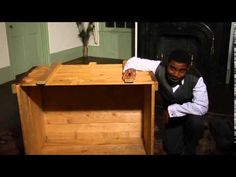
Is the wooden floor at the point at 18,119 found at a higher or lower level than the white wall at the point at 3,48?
lower

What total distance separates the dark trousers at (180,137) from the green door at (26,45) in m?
2.53

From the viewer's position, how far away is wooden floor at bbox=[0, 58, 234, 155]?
6.39ft

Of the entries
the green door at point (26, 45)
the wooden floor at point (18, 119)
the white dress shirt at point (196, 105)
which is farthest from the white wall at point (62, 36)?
the white dress shirt at point (196, 105)

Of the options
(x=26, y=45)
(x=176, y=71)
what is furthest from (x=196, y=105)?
(x=26, y=45)

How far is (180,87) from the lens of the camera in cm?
169

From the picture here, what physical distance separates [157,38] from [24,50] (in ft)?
5.97

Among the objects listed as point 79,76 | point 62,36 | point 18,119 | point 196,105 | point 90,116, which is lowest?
point 18,119

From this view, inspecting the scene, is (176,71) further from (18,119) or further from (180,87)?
(18,119)

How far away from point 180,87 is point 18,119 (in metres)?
1.50

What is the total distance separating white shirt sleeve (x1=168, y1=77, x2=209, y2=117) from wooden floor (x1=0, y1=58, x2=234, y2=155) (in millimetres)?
352

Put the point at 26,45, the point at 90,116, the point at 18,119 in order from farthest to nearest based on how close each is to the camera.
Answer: the point at 26,45 < the point at 18,119 < the point at 90,116

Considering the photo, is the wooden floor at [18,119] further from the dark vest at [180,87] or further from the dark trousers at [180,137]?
the dark vest at [180,87]

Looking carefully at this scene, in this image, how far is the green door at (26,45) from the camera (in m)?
3.69

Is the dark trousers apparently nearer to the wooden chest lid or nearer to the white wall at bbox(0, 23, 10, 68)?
the wooden chest lid
